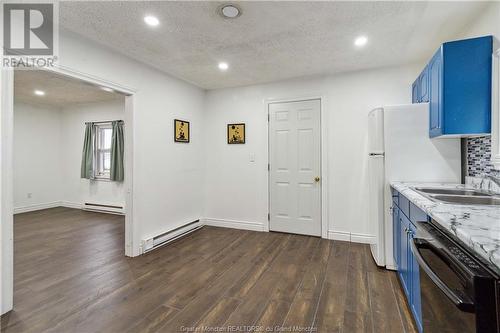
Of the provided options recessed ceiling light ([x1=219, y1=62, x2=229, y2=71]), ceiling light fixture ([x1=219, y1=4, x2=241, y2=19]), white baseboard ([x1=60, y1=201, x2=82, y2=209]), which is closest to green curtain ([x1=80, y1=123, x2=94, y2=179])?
white baseboard ([x1=60, y1=201, x2=82, y2=209])

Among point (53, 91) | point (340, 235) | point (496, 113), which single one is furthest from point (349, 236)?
point (53, 91)

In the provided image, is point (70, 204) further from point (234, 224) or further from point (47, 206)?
point (234, 224)

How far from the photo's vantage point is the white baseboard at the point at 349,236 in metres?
3.39

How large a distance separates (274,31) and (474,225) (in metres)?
2.19

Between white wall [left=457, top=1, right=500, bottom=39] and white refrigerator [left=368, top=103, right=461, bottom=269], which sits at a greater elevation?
white wall [left=457, top=1, right=500, bottom=39]

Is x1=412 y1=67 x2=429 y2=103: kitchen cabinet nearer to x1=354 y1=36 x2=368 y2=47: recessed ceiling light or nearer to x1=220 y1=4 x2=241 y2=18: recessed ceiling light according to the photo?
x1=354 y1=36 x2=368 y2=47: recessed ceiling light

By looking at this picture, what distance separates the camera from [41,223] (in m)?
4.51

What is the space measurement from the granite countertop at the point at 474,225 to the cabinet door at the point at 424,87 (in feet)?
4.96

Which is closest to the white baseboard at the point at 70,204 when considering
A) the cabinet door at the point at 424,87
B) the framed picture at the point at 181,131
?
the framed picture at the point at 181,131

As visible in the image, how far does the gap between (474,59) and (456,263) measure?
1928 millimetres

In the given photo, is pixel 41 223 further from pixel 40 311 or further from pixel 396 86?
pixel 396 86

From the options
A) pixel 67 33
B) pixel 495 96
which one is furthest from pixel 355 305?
pixel 67 33

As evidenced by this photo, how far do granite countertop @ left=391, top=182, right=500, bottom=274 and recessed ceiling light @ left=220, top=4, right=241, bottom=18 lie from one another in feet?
6.59

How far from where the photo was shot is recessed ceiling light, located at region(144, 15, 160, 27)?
2.11m
